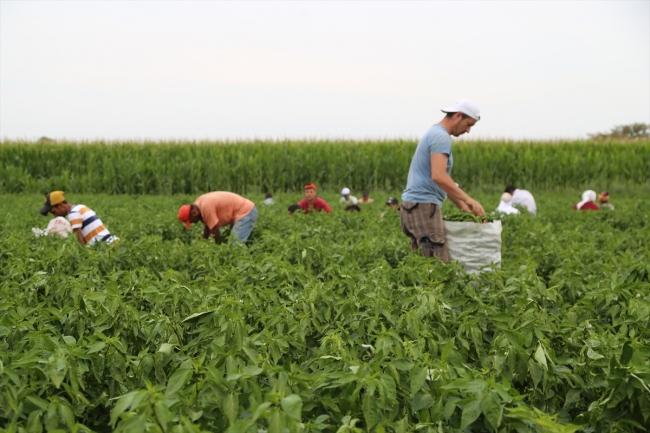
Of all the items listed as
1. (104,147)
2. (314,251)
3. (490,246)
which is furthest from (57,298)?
(104,147)

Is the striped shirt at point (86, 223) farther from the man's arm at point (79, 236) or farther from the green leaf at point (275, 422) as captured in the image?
the green leaf at point (275, 422)

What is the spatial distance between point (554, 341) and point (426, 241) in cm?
229

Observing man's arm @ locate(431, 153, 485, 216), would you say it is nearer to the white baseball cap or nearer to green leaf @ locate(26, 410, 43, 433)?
the white baseball cap

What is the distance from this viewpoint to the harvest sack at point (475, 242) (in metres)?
5.54

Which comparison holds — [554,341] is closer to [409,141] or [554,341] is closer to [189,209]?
[189,209]

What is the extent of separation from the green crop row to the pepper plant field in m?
19.9

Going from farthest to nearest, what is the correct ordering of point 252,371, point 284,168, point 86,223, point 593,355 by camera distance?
point 284,168
point 86,223
point 593,355
point 252,371

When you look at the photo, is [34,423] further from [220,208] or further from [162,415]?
[220,208]

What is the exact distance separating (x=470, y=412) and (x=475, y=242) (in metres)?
3.51

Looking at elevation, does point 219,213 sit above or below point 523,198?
above

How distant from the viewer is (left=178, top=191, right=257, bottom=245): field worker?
866cm

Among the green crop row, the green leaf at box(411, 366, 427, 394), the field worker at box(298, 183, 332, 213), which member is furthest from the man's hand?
the green crop row

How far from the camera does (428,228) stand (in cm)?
566

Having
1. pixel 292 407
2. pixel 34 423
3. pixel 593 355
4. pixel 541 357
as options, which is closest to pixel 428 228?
pixel 593 355
